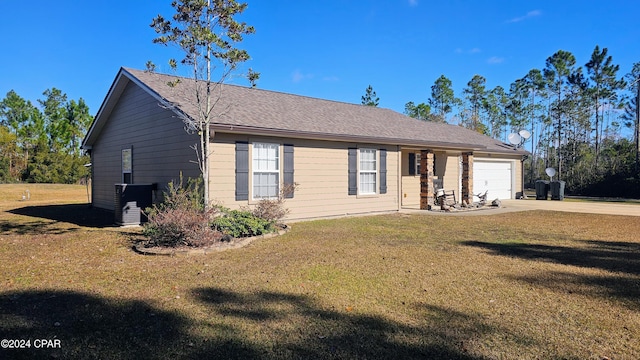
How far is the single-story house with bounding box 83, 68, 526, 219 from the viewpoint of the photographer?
32.3ft

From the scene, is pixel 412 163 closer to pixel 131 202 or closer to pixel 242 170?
pixel 242 170

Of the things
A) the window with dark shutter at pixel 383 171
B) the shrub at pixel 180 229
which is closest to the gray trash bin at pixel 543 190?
the window with dark shutter at pixel 383 171

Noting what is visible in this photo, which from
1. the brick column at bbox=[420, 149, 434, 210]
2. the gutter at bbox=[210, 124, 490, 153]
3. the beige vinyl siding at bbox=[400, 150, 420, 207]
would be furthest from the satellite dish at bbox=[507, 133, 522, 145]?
the brick column at bbox=[420, 149, 434, 210]

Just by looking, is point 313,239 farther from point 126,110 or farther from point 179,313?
point 126,110

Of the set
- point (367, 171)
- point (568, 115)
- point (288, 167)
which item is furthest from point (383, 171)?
point (568, 115)

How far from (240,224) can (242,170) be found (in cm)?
200

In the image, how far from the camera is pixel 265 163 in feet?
34.1

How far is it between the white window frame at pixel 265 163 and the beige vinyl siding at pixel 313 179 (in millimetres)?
163

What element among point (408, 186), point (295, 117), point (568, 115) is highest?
point (568, 115)

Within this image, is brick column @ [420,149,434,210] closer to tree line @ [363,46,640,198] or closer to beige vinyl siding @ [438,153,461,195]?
beige vinyl siding @ [438,153,461,195]

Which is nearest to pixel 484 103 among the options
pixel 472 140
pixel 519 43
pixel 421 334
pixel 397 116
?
pixel 519 43

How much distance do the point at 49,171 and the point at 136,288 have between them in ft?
116

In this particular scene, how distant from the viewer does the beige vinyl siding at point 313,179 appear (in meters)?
9.55

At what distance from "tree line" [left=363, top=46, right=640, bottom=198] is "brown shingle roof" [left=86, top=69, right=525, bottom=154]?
14.0 meters
